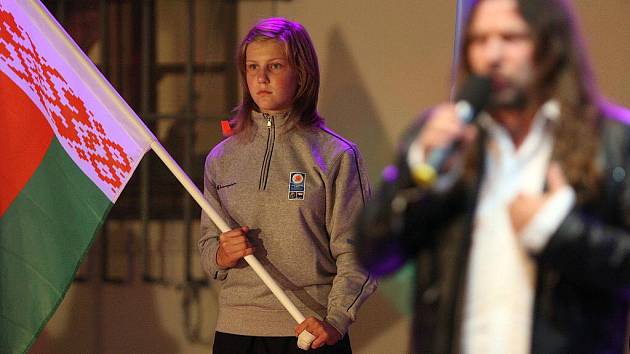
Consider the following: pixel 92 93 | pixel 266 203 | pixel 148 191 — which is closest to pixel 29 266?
pixel 92 93

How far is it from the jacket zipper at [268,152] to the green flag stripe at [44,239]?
1.73 feet

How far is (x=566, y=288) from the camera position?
166 centimetres

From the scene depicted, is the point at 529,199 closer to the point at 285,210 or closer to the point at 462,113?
the point at 462,113

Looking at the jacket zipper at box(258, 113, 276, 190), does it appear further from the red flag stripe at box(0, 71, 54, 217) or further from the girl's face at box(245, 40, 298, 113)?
the red flag stripe at box(0, 71, 54, 217)

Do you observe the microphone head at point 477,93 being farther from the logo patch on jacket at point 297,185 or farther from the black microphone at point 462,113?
the logo patch on jacket at point 297,185

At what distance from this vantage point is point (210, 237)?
3.04 metres

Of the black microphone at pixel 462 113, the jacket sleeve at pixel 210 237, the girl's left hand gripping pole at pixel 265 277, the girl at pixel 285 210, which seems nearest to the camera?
the black microphone at pixel 462 113

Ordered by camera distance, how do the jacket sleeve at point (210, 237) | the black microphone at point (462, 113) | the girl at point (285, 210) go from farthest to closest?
the jacket sleeve at point (210, 237)
the girl at point (285, 210)
the black microphone at point (462, 113)

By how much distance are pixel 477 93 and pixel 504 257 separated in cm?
30

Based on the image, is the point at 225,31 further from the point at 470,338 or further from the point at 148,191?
the point at 470,338

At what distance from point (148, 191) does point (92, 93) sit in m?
1.62

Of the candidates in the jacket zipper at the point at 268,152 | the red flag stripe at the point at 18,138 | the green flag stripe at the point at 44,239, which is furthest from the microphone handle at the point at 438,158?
the red flag stripe at the point at 18,138

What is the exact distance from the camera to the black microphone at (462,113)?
1591mm

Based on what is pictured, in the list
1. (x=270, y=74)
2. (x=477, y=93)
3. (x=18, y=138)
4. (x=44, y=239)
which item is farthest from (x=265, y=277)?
(x=477, y=93)
